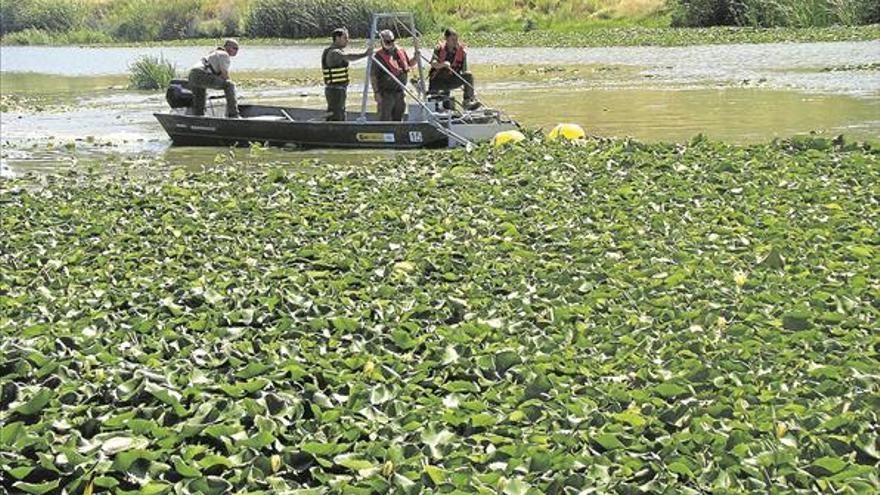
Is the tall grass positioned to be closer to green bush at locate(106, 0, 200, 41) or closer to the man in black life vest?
the man in black life vest

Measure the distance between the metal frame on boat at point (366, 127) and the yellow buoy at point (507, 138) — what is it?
41cm

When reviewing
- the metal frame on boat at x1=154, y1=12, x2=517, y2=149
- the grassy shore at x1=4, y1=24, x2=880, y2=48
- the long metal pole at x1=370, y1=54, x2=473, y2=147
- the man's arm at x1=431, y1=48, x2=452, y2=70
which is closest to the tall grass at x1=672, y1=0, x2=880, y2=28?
the grassy shore at x1=4, y1=24, x2=880, y2=48

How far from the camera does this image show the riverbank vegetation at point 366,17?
40.4 m

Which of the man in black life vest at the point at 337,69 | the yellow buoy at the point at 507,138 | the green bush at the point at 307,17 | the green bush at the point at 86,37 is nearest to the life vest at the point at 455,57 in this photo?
the man in black life vest at the point at 337,69

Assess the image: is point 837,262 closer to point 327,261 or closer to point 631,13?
point 327,261

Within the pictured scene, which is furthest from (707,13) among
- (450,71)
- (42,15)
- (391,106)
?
(42,15)

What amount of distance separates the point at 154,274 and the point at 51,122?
17.3 metres

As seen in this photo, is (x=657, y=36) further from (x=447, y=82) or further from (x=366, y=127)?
(x=366, y=127)

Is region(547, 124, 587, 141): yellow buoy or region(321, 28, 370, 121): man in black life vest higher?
region(321, 28, 370, 121): man in black life vest

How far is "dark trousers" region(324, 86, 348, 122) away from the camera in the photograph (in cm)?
1747

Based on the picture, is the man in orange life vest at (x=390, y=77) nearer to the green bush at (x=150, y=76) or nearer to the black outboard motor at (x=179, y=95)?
the black outboard motor at (x=179, y=95)

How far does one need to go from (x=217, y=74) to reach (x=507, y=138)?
515cm

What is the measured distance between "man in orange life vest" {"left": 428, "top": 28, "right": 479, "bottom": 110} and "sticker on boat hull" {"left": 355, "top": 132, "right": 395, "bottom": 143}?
1.47m

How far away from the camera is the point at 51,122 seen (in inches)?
965
